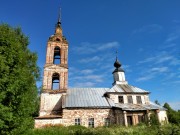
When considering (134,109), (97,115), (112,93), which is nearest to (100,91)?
(112,93)

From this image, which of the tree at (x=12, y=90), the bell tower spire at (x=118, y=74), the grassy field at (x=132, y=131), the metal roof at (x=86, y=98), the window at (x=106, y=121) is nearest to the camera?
the grassy field at (x=132, y=131)

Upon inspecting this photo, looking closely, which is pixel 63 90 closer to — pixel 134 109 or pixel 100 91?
pixel 100 91

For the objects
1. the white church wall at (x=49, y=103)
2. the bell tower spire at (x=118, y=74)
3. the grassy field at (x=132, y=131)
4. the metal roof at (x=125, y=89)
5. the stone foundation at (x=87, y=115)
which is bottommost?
the grassy field at (x=132, y=131)

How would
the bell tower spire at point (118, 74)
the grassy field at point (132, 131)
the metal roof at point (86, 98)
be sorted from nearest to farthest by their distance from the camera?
the grassy field at point (132, 131) → the metal roof at point (86, 98) → the bell tower spire at point (118, 74)

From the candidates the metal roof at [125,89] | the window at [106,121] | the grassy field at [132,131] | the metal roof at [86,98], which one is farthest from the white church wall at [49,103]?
the metal roof at [125,89]

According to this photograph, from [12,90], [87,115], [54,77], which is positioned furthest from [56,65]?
[12,90]

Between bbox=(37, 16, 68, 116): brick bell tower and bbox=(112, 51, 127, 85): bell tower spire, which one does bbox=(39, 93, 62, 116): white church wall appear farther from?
bbox=(112, 51, 127, 85): bell tower spire

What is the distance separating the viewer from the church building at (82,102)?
22828mm

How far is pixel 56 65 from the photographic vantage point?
86.7ft

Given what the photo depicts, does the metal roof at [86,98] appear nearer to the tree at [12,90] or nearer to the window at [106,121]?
the window at [106,121]

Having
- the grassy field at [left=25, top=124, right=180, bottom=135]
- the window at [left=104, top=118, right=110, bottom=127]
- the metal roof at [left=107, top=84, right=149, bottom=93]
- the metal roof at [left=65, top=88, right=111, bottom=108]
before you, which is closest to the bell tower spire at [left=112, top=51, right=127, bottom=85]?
the metal roof at [left=107, top=84, right=149, bottom=93]

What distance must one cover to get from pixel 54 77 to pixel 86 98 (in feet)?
21.4

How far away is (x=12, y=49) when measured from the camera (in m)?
12.4

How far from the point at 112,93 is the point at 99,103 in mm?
2972
